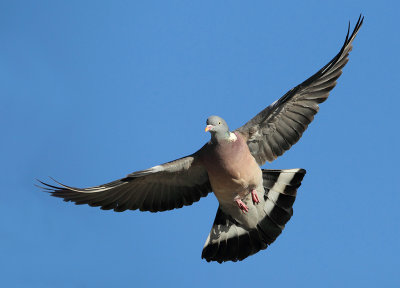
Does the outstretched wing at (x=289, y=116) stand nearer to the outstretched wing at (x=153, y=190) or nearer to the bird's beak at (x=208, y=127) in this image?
the bird's beak at (x=208, y=127)

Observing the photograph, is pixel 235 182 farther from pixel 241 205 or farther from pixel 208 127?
pixel 208 127

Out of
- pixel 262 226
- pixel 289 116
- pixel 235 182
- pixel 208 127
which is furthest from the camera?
pixel 262 226

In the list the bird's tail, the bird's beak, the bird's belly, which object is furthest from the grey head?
the bird's tail

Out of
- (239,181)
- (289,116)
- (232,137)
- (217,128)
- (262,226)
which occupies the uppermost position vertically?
(289,116)

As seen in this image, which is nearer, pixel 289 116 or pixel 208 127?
pixel 208 127

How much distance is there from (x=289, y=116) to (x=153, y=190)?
7.66 ft

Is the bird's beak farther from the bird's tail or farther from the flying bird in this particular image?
the bird's tail

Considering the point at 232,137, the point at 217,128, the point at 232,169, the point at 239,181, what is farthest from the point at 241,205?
the point at 217,128

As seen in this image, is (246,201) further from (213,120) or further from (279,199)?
(213,120)

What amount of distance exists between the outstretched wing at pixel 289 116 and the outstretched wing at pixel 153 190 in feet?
3.08

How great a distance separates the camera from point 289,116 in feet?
34.1

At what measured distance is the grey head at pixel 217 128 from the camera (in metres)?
9.83

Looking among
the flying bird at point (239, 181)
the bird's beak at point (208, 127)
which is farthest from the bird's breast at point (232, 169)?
the bird's beak at point (208, 127)

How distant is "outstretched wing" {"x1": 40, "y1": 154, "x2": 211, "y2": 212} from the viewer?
10.1m
